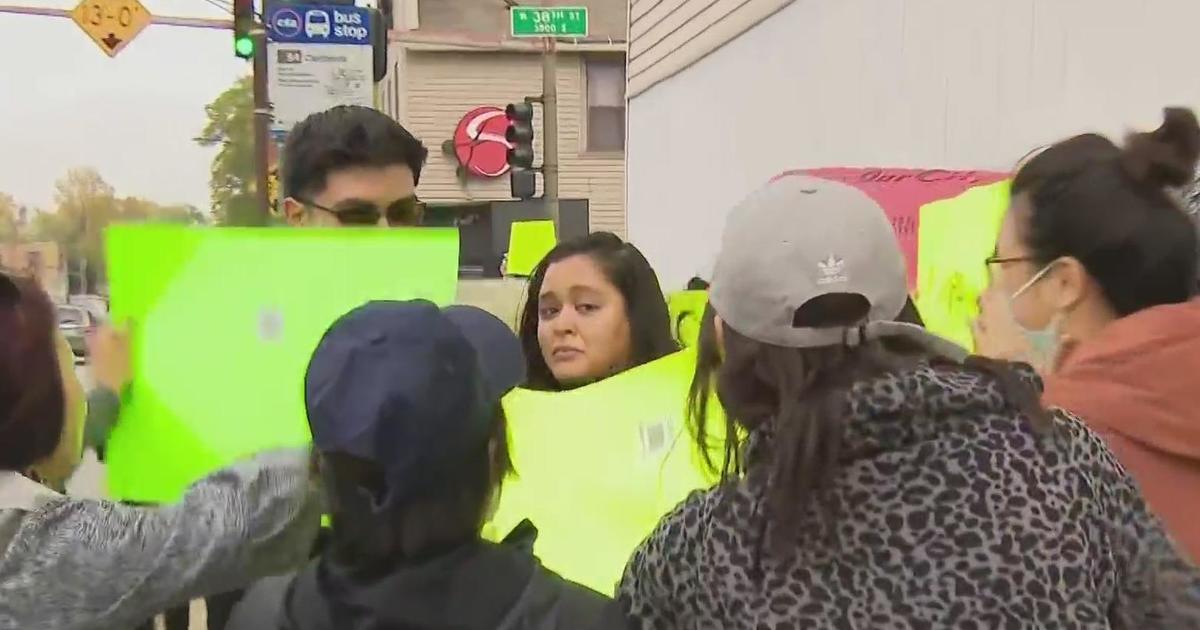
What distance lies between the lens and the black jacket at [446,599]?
152cm

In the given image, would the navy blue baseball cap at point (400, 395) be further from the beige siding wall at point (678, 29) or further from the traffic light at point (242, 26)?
the traffic light at point (242, 26)

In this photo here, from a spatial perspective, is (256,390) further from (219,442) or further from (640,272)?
(640,272)

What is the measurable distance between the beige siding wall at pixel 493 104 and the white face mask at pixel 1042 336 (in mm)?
20320

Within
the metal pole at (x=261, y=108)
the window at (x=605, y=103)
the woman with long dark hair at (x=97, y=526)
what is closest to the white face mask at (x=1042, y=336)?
the woman with long dark hair at (x=97, y=526)

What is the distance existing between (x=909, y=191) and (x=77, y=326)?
2.36 meters

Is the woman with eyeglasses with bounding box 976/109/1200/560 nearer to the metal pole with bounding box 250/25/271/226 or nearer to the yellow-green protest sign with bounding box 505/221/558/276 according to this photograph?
the yellow-green protest sign with bounding box 505/221/558/276

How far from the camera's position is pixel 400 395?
5.05ft

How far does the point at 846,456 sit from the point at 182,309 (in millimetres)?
1405

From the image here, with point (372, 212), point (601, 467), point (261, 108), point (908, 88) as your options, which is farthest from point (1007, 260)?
point (261, 108)

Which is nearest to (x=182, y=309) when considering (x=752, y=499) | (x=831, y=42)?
(x=752, y=499)

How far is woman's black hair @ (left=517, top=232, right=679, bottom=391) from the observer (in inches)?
131

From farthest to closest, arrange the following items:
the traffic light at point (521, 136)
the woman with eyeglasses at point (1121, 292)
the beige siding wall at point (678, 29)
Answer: the traffic light at point (521, 136)
the beige siding wall at point (678, 29)
the woman with eyeglasses at point (1121, 292)

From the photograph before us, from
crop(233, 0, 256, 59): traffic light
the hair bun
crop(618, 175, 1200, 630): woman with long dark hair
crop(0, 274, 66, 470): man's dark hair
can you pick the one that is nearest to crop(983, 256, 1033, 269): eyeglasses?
the hair bun

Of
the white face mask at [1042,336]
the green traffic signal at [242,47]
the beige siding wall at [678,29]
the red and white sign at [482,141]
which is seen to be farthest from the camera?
the red and white sign at [482,141]
